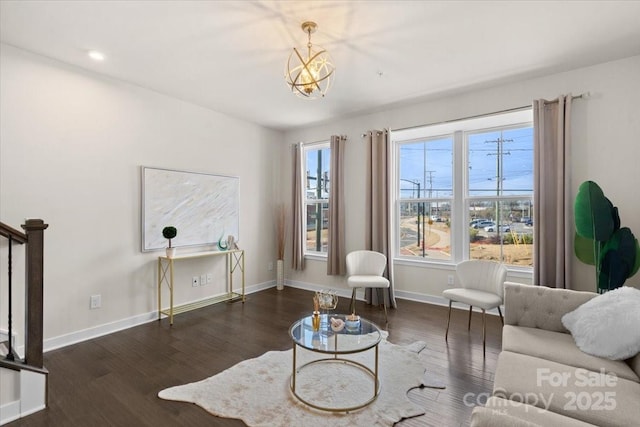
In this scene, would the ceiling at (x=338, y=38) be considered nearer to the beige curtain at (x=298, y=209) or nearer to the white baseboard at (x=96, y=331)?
the beige curtain at (x=298, y=209)

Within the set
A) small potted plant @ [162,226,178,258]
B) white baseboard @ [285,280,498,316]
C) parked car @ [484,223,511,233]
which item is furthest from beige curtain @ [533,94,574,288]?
small potted plant @ [162,226,178,258]

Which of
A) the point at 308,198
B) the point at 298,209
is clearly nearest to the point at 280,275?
the point at 298,209

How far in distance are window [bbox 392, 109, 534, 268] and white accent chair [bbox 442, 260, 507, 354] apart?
846 mm

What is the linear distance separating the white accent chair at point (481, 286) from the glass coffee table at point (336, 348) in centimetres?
117

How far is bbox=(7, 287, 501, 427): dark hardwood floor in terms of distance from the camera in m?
1.98

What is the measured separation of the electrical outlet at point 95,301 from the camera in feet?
10.6

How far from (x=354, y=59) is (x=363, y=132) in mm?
1747

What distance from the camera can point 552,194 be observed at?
3293mm

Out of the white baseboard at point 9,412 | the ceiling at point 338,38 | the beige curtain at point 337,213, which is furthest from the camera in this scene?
the beige curtain at point 337,213

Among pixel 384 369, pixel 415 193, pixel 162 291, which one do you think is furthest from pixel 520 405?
pixel 162 291

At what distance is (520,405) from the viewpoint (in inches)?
55.3

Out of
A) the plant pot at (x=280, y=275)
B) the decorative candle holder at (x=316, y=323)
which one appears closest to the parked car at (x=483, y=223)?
the decorative candle holder at (x=316, y=323)

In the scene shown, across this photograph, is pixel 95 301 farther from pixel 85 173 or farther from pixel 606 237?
pixel 606 237

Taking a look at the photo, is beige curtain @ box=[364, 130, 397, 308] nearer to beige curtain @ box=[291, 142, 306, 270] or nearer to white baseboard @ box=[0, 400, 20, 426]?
beige curtain @ box=[291, 142, 306, 270]
